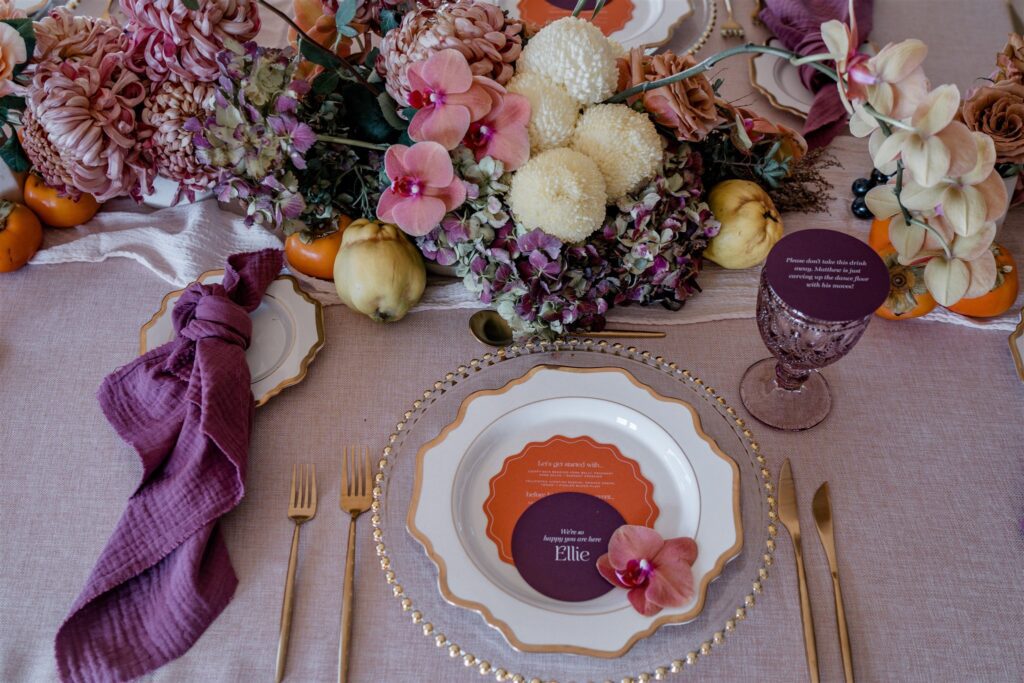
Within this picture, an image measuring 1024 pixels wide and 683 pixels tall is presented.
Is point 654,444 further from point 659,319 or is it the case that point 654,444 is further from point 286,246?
point 286,246

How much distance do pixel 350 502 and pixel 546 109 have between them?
1.36 feet

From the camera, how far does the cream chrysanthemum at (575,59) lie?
652 millimetres

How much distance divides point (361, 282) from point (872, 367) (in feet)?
1.85

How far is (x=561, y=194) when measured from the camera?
0.65 metres

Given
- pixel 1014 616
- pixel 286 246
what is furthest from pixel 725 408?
pixel 286 246

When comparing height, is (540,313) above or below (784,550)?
above

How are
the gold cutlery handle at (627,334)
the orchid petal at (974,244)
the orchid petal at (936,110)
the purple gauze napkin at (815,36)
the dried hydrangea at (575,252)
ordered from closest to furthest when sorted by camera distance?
the orchid petal at (936,110) < the orchid petal at (974,244) < the dried hydrangea at (575,252) < the gold cutlery handle at (627,334) < the purple gauze napkin at (815,36)

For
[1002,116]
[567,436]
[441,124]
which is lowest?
[567,436]

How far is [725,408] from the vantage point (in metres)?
0.74

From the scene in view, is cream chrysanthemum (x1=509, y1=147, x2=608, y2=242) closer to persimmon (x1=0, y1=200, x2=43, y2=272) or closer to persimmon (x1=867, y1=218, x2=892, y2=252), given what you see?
persimmon (x1=867, y1=218, x2=892, y2=252)

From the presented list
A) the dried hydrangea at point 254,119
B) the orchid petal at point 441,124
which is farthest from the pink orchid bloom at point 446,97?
the dried hydrangea at point 254,119

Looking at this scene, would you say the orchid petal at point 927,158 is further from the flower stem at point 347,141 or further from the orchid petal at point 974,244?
the flower stem at point 347,141

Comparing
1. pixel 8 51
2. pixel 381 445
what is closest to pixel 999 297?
pixel 381 445

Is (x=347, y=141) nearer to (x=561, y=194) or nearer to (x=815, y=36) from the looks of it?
(x=561, y=194)
